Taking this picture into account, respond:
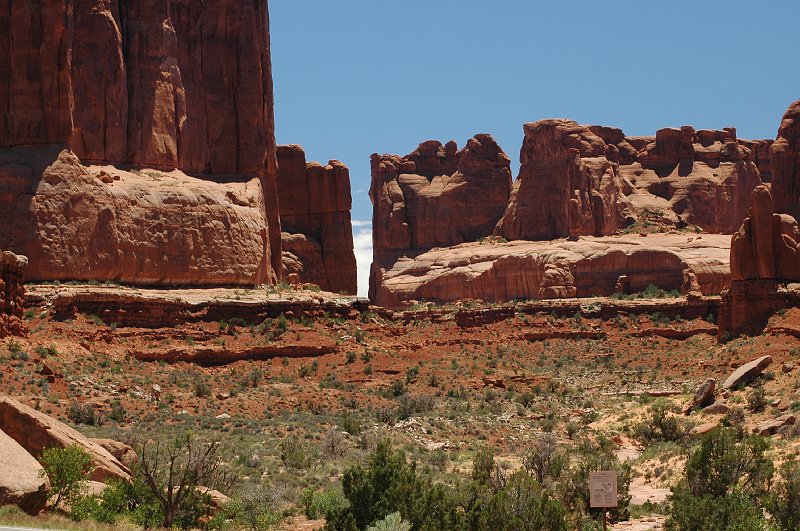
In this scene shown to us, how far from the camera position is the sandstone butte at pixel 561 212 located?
258 ft

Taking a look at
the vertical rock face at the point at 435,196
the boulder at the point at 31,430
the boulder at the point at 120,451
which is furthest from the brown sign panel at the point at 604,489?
the vertical rock face at the point at 435,196

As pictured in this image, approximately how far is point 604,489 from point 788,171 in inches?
2059

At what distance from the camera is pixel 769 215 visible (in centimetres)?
4931

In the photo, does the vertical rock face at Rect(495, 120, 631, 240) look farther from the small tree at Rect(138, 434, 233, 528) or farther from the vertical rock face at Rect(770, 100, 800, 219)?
the small tree at Rect(138, 434, 233, 528)

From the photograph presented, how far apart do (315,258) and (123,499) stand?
46.1 metres

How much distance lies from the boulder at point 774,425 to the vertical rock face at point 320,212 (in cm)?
3701

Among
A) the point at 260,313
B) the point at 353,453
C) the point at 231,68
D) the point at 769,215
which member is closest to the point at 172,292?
the point at 260,313

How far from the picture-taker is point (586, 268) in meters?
79.1

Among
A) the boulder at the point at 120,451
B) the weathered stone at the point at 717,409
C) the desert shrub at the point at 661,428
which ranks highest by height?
the boulder at the point at 120,451

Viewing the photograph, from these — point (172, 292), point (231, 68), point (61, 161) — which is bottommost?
point (172, 292)

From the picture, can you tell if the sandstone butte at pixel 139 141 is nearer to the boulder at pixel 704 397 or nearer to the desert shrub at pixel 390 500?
the boulder at pixel 704 397

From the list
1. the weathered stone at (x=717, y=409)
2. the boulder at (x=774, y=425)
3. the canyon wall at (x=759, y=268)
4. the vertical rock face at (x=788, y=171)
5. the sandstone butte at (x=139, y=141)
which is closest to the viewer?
the boulder at (x=774, y=425)

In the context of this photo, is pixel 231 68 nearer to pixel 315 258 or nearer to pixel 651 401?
pixel 315 258

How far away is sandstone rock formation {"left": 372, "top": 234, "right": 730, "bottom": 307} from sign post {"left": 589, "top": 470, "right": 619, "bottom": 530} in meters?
55.0
